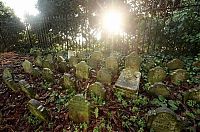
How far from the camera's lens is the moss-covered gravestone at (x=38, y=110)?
3399mm

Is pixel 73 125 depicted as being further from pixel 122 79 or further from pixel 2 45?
pixel 2 45

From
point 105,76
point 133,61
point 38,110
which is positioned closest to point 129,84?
point 105,76

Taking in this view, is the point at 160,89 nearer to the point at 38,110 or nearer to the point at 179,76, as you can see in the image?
the point at 179,76

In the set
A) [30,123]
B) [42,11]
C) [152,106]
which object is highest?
[42,11]

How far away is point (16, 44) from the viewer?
957cm

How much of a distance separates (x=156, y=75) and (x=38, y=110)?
2.40m

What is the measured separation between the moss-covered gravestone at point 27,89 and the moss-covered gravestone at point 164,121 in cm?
235

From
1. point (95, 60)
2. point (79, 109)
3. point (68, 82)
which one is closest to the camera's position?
point (79, 109)

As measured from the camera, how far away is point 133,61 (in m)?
4.70

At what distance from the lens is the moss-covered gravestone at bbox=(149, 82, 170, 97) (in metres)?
3.81

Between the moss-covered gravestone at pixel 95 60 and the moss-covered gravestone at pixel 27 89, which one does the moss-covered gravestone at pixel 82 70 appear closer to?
the moss-covered gravestone at pixel 95 60

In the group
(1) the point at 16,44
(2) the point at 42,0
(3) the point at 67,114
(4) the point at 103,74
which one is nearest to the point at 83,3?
(2) the point at 42,0

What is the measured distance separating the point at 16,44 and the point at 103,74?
21.7 ft

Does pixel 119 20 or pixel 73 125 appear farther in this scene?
pixel 119 20
